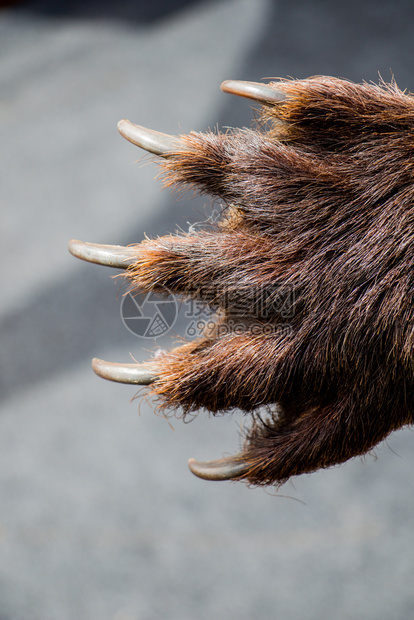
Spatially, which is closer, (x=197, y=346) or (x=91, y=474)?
(x=197, y=346)

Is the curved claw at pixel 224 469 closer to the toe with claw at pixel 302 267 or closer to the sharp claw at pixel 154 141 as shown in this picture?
the toe with claw at pixel 302 267

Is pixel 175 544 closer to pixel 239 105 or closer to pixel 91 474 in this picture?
pixel 91 474

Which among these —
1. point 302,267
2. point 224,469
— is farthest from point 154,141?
point 224,469

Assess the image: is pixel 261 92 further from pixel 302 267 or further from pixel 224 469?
pixel 224 469

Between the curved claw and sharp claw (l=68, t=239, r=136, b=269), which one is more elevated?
sharp claw (l=68, t=239, r=136, b=269)

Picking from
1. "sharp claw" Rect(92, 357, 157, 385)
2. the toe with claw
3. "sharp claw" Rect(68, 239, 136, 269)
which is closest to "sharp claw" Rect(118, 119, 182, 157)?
the toe with claw

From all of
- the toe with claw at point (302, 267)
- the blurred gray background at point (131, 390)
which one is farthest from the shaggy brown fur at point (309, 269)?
the blurred gray background at point (131, 390)

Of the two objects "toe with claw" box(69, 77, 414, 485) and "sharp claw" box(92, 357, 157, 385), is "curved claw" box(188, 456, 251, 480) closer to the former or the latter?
"toe with claw" box(69, 77, 414, 485)

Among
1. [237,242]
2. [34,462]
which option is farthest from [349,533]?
[237,242]
